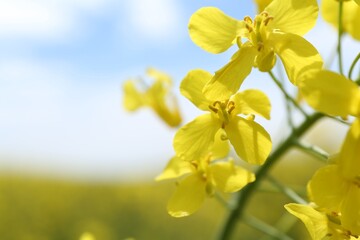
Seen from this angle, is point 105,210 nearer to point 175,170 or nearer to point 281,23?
point 175,170

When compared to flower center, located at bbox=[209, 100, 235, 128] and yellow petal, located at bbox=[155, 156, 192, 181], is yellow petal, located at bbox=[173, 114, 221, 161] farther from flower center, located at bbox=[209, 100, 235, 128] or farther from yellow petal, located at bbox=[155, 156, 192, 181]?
yellow petal, located at bbox=[155, 156, 192, 181]

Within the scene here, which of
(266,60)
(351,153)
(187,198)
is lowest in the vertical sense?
(187,198)

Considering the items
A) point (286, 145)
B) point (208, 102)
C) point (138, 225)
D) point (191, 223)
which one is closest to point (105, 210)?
point (138, 225)

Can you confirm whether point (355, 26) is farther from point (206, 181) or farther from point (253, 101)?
point (206, 181)

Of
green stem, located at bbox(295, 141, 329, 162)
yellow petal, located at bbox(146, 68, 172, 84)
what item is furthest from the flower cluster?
yellow petal, located at bbox(146, 68, 172, 84)

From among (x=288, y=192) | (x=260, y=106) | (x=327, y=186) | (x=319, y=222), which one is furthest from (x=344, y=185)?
(x=288, y=192)

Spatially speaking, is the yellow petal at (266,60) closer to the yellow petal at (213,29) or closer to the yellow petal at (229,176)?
the yellow petal at (213,29)
